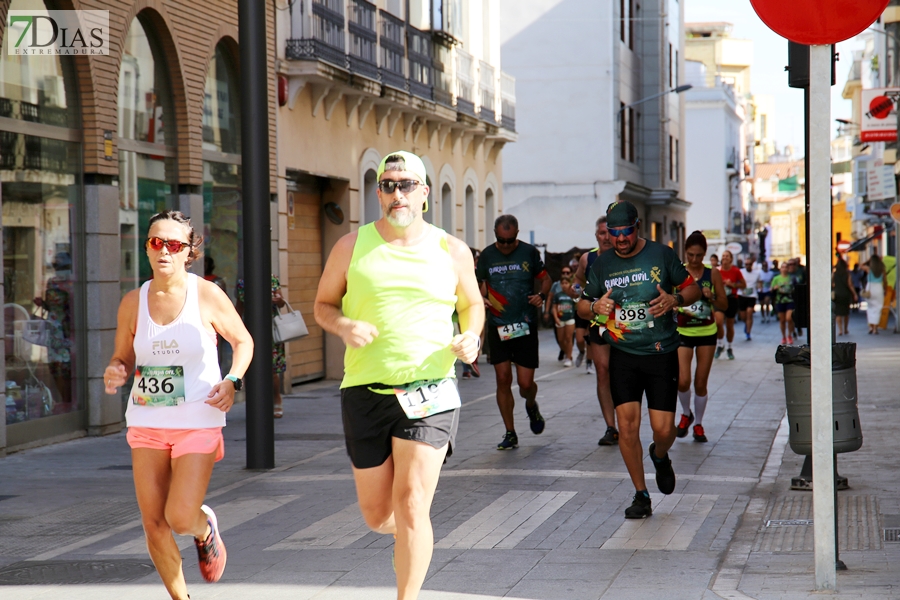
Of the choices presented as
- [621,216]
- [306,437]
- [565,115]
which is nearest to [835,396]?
[621,216]

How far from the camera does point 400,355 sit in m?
5.08

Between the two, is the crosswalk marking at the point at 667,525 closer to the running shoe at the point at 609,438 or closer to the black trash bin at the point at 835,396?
the black trash bin at the point at 835,396

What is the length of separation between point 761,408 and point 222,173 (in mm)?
7253

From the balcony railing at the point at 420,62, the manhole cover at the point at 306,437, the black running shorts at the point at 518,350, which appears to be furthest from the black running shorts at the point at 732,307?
the black running shorts at the point at 518,350

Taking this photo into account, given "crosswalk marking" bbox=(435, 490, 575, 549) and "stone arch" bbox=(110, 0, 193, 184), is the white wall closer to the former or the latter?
"stone arch" bbox=(110, 0, 193, 184)

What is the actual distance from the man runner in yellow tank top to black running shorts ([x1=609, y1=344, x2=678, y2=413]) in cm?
283

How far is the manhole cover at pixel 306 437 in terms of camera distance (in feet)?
41.0

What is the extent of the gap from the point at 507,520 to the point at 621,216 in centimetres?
199

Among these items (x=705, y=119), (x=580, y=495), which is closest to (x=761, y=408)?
(x=580, y=495)

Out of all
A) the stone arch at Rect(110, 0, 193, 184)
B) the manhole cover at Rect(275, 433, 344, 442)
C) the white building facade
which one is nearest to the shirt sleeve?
the manhole cover at Rect(275, 433, 344, 442)

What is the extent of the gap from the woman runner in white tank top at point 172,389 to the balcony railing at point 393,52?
16.1 m

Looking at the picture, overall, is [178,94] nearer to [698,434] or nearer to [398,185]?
[698,434]

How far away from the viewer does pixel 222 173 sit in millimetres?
16391

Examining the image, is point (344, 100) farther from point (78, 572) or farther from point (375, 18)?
point (78, 572)
